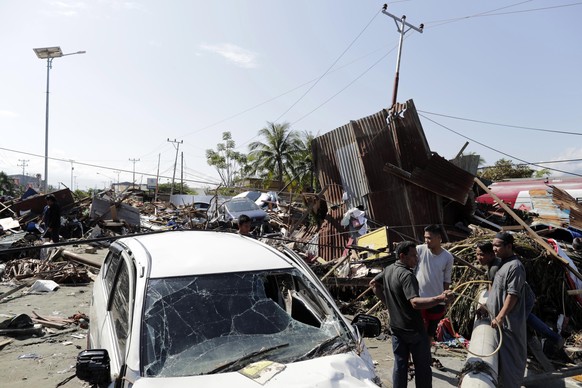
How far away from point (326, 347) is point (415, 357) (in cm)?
131

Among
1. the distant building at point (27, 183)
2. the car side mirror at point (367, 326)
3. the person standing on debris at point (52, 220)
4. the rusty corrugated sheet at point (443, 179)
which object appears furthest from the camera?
the distant building at point (27, 183)

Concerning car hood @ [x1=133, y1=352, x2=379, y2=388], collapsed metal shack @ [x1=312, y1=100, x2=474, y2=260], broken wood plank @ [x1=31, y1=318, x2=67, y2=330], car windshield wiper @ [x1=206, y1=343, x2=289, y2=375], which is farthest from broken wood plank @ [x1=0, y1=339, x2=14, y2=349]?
collapsed metal shack @ [x1=312, y1=100, x2=474, y2=260]

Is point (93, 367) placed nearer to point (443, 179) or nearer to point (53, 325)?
point (53, 325)

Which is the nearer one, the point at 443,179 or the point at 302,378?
the point at 302,378

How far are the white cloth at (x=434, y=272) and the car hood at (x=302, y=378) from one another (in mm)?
2304

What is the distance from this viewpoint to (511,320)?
12.9ft

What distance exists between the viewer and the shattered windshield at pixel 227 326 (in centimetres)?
262

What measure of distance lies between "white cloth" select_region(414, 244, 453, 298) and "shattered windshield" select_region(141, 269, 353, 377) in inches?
74.6

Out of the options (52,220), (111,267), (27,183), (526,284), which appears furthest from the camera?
(27,183)

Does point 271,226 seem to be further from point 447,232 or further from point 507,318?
point 507,318

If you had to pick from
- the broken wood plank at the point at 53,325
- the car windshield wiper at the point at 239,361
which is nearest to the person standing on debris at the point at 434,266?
the car windshield wiper at the point at 239,361

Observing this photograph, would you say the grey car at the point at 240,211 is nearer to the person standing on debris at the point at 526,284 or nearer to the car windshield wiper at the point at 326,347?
the person standing on debris at the point at 526,284

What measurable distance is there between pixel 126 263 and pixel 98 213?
48.1 feet

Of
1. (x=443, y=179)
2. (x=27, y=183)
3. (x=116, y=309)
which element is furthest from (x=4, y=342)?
(x=27, y=183)
